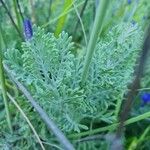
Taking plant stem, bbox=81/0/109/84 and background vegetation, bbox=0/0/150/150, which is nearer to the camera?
plant stem, bbox=81/0/109/84

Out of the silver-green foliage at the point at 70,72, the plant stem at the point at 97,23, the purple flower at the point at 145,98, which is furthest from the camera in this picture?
the purple flower at the point at 145,98

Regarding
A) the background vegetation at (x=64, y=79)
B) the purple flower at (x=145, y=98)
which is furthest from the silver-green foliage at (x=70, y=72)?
the purple flower at (x=145, y=98)

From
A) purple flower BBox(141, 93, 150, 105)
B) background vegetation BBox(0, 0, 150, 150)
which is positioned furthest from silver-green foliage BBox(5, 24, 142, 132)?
purple flower BBox(141, 93, 150, 105)

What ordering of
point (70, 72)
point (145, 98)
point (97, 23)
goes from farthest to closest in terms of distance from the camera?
point (145, 98) → point (70, 72) → point (97, 23)

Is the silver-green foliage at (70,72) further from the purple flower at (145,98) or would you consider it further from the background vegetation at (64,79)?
the purple flower at (145,98)

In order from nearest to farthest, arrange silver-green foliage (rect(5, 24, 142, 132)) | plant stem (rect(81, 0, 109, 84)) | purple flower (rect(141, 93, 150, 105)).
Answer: plant stem (rect(81, 0, 109, 84))
silver-green foliage (rect(5, 24, 142, 132))
purple flower (rect(141, 93, 150, 105))

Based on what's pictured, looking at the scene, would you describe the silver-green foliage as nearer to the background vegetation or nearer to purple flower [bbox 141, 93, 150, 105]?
the background vegetation

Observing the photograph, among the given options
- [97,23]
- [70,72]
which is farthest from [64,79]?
[97,23]

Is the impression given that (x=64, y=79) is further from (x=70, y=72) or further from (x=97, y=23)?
(x=97, y=23)

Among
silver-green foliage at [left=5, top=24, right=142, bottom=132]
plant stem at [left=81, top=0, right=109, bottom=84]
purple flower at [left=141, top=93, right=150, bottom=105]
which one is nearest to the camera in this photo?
plant stem at [left=81, top=0, right=109, bottom=84]
